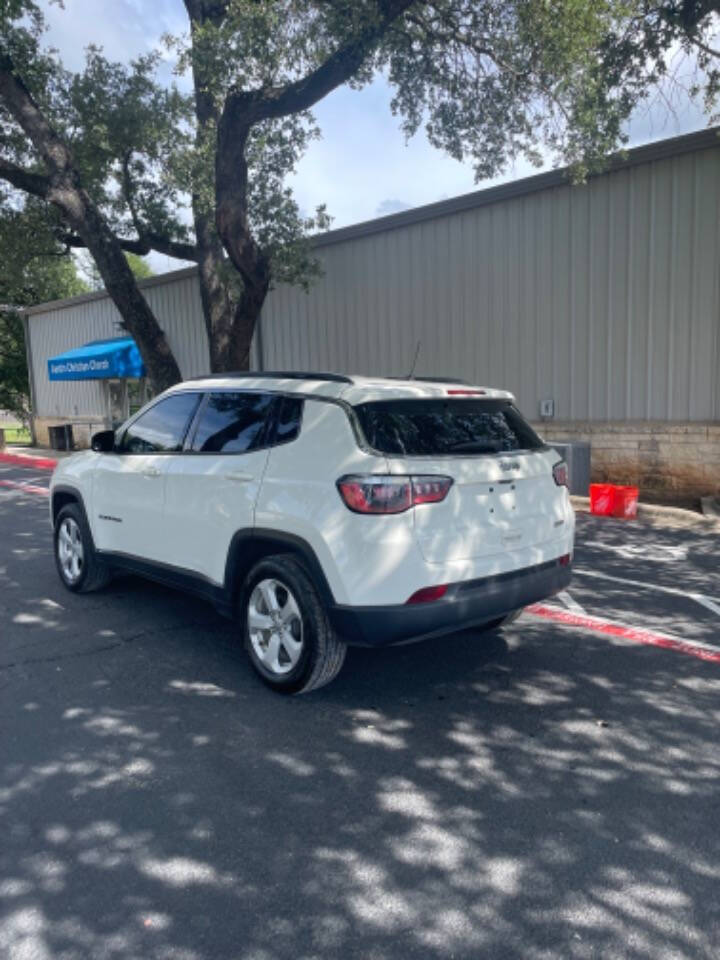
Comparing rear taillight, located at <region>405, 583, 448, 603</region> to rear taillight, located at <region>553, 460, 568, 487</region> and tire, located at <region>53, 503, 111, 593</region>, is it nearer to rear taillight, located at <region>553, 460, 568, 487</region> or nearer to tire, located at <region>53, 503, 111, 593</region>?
rear taillight, located at <region>553, 460, 568, 487</region>

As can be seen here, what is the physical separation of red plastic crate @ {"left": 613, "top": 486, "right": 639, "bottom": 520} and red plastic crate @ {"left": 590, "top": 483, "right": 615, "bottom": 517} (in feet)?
0.22

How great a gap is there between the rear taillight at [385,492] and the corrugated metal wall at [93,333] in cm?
1492

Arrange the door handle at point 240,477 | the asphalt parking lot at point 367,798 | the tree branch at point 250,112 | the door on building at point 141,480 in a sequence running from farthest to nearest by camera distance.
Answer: the tree branch at point 250,112, the door on building at point 141,480, the door handle at point 240,477, the asphalt parking lot at point 367,798

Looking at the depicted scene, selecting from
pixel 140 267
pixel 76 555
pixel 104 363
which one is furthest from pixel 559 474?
pixel 140 267

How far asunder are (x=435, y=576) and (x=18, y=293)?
30.8 metres

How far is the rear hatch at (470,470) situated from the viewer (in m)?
3.65

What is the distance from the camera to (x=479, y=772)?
10.8ft

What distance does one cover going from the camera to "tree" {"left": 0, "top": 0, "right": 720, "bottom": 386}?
859 cm

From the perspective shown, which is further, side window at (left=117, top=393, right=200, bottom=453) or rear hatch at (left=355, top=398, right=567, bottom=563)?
side window at (left=117, top=393, right=200, bottom=453)

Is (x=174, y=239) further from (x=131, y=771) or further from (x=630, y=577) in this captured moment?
(x=131, y=771)

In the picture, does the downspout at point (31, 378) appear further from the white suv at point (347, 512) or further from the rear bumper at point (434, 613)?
the rear bumper at point (434, 613)

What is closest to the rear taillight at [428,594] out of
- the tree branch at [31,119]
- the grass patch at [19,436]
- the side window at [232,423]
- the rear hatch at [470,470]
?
the rear hatch at [470,470]

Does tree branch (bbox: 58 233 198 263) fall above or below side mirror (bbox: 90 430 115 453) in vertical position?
above

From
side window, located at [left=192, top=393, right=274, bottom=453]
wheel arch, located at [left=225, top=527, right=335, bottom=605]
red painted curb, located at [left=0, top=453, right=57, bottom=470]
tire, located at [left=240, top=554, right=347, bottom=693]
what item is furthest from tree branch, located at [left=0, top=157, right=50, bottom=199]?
tire, located at [left=240, top=554, right=347, bottom=693]
